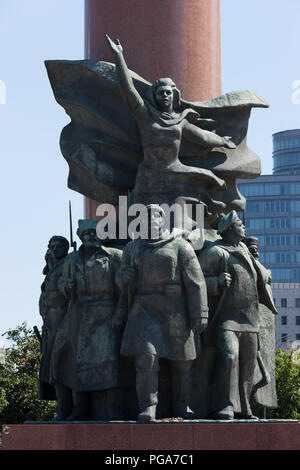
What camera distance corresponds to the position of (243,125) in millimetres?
14000

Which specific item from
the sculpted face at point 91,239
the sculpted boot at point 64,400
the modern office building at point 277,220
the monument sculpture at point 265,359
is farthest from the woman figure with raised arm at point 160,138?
the modern office building at point 277,220

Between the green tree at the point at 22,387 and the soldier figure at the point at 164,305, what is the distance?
1522 cm

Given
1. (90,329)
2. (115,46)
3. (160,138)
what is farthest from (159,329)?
(115,46)

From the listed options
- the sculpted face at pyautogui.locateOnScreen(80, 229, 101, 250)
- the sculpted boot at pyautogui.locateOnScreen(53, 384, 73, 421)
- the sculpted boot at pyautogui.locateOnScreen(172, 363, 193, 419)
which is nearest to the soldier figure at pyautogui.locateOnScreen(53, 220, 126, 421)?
the sculpted face at pyautogui.locateOnScreen(80, 229, 101, 250)

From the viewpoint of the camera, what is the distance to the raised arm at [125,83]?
1291cm

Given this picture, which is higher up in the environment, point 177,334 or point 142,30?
point 142,30

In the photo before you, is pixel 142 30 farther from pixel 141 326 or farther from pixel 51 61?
pixel 141 326

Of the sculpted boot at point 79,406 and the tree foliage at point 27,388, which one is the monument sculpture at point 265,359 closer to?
the sculpted boot at point 79,406

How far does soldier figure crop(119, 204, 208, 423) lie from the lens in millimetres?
12211

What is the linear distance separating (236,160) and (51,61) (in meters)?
2.66

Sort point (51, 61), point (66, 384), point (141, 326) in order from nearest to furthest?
1. point (141, 326)
2. point (66, 384)
3. point (51, 61)

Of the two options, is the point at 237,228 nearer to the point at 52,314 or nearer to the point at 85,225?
the point at 85,225

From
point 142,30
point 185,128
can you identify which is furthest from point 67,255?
point 142,30
